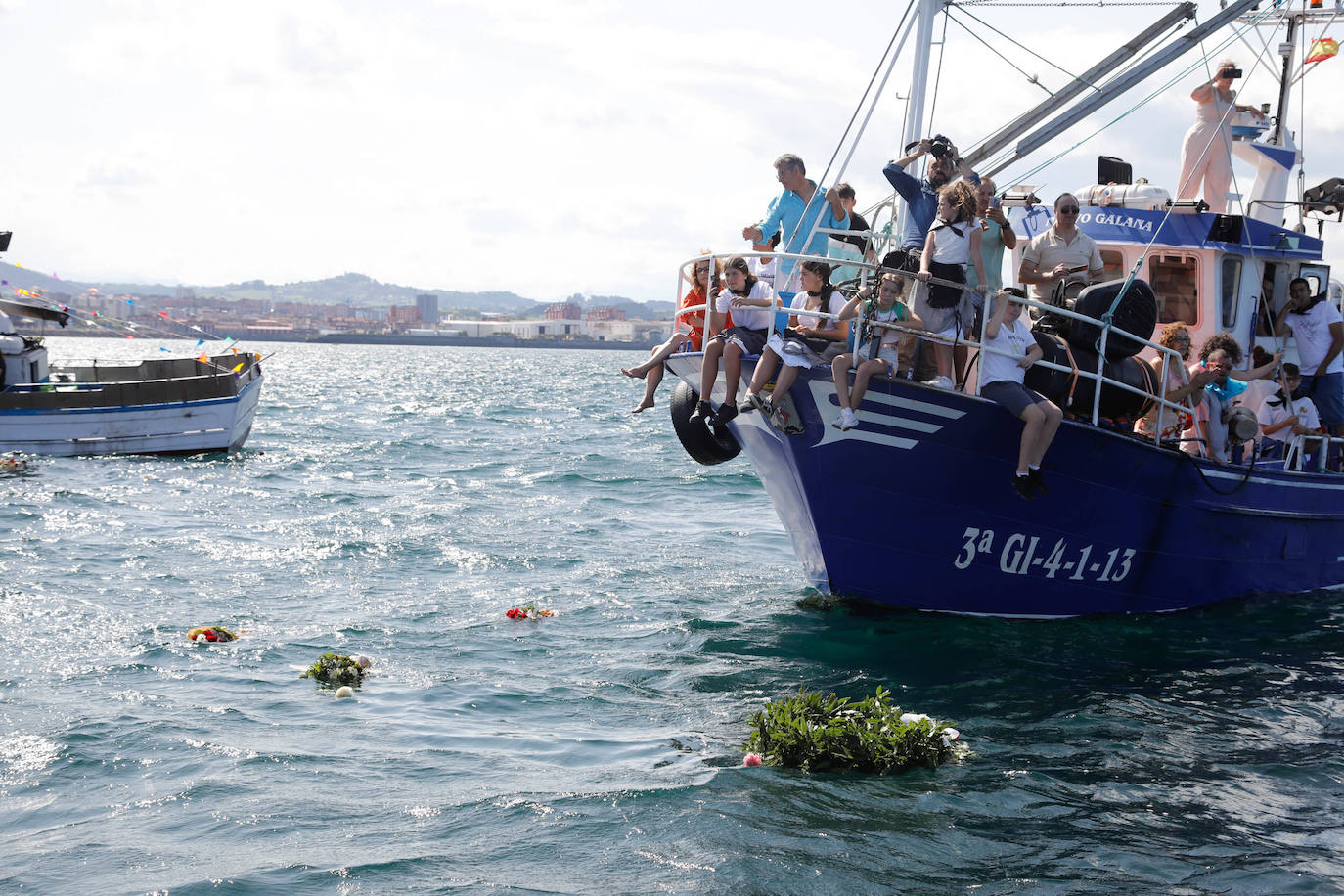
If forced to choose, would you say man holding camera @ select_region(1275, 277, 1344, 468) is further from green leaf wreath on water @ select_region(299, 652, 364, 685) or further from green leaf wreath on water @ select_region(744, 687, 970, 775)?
green leaf wreath on water @ select_region(299, 652, 364, 685)

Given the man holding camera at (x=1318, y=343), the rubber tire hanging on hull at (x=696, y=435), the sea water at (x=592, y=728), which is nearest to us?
the sea water at (x=592, y=728)

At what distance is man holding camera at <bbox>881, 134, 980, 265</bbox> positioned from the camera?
10.2 metres

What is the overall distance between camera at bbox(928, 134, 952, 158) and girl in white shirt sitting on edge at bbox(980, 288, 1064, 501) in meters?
1.22

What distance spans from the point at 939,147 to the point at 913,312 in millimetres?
1335

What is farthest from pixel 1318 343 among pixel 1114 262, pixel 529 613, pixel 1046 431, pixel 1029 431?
pixel 529 613

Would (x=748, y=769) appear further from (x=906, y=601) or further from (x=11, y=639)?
(x=11, y=639)

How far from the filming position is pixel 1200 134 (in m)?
14.9

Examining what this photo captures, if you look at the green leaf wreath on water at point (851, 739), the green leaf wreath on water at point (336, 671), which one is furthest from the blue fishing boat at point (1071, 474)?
the green leaf wreath on water at point (336, 671)

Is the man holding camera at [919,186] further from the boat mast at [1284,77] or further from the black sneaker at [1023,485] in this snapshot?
the boat mast at [1284,77]

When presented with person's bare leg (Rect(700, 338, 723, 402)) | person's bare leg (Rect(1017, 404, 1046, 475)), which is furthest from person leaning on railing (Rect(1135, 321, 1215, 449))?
person's bare leg (Rect(700, 338, 723, 402))

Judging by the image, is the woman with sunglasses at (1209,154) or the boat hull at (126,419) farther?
the boat hull at (126,419)

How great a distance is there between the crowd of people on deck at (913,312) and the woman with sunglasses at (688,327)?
2 centimetres

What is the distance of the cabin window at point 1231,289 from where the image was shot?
13875mm

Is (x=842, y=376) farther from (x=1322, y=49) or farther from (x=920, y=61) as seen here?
(x=1322, y=49)
